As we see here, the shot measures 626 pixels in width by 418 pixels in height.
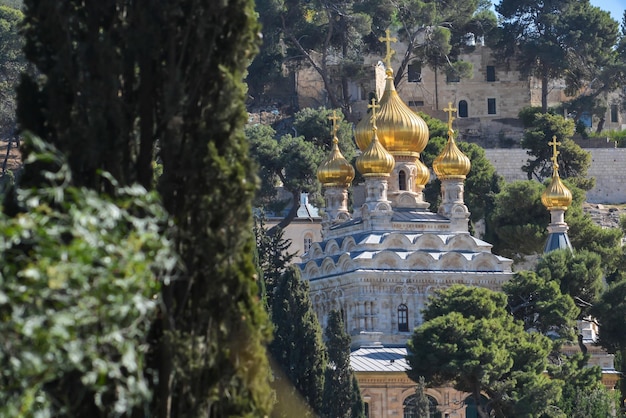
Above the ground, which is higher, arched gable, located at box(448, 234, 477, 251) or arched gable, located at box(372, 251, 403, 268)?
arched gable, located at box(448, 234, 477, 251)

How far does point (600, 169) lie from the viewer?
96.0 metres

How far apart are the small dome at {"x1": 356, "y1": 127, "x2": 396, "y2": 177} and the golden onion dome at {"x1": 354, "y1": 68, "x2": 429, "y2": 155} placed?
254 cm

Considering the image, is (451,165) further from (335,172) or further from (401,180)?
(335,172)

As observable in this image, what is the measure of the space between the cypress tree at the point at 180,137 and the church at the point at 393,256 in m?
44.1

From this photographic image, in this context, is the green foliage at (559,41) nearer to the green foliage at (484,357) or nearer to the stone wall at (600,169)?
the stone wall at (600,169)

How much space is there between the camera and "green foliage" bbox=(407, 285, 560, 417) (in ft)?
198

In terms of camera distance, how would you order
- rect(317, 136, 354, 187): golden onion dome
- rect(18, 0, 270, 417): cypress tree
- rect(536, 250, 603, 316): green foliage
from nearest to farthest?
rect(18, 0, 270, 417): cypress tree → rect(536, 250, 603, 316): green foliage → rect(317, 136, 354, 187): golden onion dome

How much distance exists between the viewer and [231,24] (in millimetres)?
22109

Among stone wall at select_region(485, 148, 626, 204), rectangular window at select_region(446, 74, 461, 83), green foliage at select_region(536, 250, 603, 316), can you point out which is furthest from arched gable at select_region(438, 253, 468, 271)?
rectangular window at select_region(446, 74, 461, 83)

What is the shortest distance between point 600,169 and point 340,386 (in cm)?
4265

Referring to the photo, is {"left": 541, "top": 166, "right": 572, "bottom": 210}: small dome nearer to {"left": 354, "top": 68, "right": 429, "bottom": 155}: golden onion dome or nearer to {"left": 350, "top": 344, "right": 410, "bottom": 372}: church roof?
{"left": 354, "top": 68, "right": 429, "bottom": 155}: golden onion dome

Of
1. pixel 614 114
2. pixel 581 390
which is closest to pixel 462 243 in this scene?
pixel 581 390

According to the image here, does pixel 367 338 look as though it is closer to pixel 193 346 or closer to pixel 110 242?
pixel 193 346

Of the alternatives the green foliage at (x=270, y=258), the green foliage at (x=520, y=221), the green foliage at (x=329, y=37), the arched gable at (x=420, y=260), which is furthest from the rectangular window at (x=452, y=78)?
the green foliage at (x=270, y=258)
